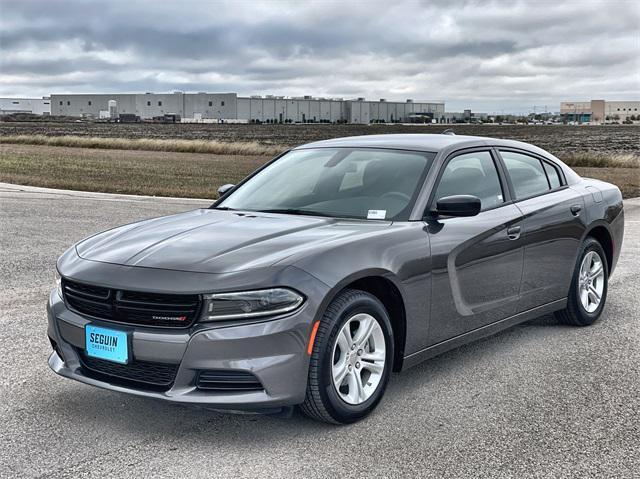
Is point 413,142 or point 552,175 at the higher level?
point 413,142

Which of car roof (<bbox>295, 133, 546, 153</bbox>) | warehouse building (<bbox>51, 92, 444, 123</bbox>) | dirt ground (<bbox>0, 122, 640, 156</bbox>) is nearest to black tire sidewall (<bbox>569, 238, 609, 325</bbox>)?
car roof (<bbox>295, 133, 546, 153</bbox>)

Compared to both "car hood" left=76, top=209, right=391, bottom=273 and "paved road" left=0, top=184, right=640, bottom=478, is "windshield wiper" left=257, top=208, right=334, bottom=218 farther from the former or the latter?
"paved road" left=0, top=184, right=640, bottom=478

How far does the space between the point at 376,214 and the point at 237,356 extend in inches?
62.0

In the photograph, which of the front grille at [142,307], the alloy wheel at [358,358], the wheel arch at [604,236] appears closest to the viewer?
the front grille at [142,307]

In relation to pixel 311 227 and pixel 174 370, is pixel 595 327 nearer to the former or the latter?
pixel 311 227

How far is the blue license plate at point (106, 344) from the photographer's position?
4004 millimetres

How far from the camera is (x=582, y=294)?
6566mm

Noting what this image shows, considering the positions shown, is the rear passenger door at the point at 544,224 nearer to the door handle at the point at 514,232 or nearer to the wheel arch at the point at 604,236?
the door handle at the point at 514,232

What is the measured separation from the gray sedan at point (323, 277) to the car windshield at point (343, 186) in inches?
0.5

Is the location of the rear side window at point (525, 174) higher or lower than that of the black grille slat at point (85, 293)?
higher

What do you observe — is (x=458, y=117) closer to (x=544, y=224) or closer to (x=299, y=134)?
(x=299, y=134)

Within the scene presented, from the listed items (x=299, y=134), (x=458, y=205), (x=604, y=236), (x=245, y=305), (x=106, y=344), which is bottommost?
(x=299, y=134)

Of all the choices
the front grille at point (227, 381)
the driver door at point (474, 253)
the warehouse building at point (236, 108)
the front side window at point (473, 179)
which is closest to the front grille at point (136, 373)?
the front grille at point (227, 381)

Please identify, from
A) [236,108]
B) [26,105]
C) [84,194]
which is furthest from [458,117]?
[84,194]
